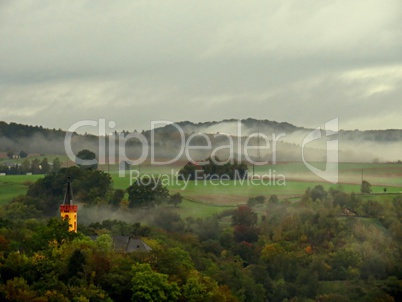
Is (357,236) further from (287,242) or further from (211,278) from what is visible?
(211,278)

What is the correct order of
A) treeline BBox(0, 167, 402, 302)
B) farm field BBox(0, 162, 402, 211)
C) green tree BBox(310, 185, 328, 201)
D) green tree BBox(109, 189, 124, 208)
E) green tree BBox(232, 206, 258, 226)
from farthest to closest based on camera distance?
green tree BBox(310, 185, 328, 201) < farm field BBox(0, 162, 402, 211) < green tree BBox(109, 189, 124, 208) < green tree BBox(232, 206, 258, 226) < treeline BBox(0, 167, 402, 302)

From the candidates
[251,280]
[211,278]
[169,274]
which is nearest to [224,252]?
[251,280]

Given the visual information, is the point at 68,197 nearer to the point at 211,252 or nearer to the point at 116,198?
the point at 211,252

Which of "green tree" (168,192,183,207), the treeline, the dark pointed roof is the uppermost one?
the dark pointed roof

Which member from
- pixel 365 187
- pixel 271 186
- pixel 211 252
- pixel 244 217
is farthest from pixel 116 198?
pixel 211 252

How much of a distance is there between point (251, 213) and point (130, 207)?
58.6 feet

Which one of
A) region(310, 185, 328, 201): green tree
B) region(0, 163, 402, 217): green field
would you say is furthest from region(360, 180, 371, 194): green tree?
region(310, 185, 328, 201): green tree

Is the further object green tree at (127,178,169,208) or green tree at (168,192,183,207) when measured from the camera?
green tree at (127,178,169,208)

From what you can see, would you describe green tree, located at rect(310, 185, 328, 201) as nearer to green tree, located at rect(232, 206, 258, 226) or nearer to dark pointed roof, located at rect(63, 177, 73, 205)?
green tree, located at rect(232, 206, 258, 226)

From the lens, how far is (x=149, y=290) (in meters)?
101

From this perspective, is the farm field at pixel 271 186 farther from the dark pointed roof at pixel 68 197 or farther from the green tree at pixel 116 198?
the dark pointed roof at pixel 68 197

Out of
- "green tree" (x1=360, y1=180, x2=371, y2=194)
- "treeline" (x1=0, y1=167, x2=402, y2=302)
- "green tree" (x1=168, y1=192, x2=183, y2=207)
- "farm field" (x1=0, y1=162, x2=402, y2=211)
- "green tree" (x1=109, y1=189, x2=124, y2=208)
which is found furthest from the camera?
"farm field" (x1=0, y1=162, x2=402, y2=211)

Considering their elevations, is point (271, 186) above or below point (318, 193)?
above

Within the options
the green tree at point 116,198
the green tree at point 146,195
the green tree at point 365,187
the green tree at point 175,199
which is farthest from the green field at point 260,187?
the green tree at point 116,198
